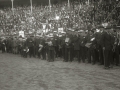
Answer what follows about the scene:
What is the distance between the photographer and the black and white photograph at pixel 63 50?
32.8 ft

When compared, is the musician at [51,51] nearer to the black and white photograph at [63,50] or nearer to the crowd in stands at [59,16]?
the black and white photograph at [63,50]

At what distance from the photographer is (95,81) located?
970 centimetres

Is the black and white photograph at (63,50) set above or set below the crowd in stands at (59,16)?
below

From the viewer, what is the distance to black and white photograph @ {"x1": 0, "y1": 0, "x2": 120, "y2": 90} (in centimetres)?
1000

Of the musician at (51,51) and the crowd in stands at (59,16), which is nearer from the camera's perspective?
the musician at (51,51)

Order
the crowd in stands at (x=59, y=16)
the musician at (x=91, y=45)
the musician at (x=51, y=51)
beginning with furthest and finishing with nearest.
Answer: the crowd in stands at (x=59, y=16) < the musician at (x=51, y=51) < the musician at (x=91, y=45)

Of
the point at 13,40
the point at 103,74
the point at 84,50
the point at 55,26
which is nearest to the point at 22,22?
the point at 55,26

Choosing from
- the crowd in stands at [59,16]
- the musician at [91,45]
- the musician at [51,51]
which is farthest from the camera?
the crowd in stands at [59,16]

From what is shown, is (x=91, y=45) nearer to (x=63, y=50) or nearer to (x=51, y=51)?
(x=63, y=50)

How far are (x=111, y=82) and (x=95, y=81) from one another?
2.17 feet

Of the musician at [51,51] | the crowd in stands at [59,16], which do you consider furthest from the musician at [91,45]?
the crowd in stands at [59,16]

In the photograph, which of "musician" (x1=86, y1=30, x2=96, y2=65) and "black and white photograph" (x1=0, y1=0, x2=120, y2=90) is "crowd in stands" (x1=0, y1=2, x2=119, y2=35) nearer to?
"black and white photograph" (x1=0, y1=0, x2=120, y2=90)

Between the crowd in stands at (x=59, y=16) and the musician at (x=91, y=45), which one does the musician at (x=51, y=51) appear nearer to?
the musician at (x=91, y=45)

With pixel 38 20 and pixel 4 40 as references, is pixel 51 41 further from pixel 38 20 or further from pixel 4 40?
pixel 38 20
